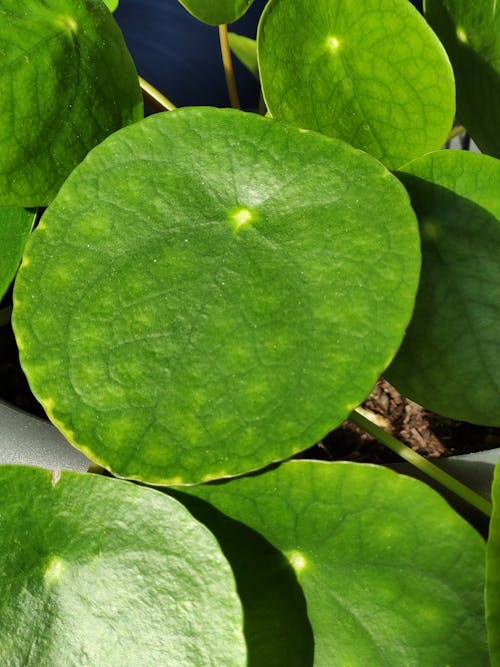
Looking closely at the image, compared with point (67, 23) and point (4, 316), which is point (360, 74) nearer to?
point (67, 23)

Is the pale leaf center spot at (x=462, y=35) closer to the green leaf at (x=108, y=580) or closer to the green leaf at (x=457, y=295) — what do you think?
the green leaf at (x=457, y=295)

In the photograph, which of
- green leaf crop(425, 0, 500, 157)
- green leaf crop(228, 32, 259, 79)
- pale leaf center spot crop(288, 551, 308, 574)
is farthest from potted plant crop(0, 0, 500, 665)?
green leaf crop(228, 32, 259, 79)

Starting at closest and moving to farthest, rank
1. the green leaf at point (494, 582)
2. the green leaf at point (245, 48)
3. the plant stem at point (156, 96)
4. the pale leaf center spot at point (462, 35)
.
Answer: the green leaf at point (494, 582) → the pale leaf center spot at point (462, 35) → the plant stem at point (156, 96) → the green leaf at point (245, 48)

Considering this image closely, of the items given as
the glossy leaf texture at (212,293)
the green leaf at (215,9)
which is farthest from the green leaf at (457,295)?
the green leaf at (215,9)

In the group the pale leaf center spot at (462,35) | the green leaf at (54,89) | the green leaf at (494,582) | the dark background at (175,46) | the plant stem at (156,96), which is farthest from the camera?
the dark background at (175,46)

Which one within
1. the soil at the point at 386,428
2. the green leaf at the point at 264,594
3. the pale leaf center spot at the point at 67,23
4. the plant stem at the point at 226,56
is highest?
the pale leaf center spot at the point at 67,23

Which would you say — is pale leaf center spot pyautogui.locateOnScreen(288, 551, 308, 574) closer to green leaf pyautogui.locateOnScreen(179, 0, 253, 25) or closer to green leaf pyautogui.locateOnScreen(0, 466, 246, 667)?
green leaf pyautogui.locateOnScreen(0, 466, 246, 667)
